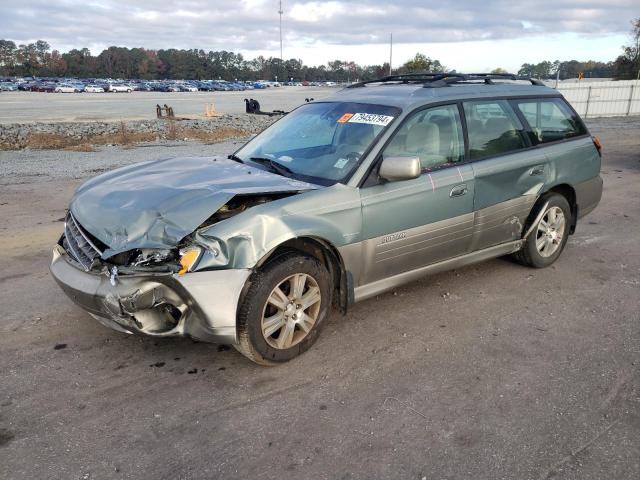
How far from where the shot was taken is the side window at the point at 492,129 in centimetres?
453

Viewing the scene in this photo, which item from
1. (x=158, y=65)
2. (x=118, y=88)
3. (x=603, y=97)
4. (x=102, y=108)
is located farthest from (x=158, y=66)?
(x=603, y=97)

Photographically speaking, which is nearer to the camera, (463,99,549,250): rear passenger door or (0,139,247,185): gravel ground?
(463,99,549,250): rear passenger door

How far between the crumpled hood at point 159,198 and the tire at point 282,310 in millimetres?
506

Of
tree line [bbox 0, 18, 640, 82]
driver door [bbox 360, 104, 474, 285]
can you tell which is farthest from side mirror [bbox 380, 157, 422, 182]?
tree line [bbox 0, 18, 640, 82]

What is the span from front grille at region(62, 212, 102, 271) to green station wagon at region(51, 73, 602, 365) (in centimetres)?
1

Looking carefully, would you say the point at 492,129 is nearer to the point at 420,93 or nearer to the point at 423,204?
the point at 420,93

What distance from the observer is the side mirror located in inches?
144

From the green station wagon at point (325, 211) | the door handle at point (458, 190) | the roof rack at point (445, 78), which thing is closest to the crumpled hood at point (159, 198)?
the green station wagon at point (325, 211)

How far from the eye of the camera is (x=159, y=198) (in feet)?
11.3

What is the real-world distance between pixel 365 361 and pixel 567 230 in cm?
301

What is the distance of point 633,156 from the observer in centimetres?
1343

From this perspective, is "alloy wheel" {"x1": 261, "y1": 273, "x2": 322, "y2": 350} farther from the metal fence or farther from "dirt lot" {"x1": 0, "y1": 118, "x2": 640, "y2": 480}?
the metal fence

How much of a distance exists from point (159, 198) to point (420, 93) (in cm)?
228

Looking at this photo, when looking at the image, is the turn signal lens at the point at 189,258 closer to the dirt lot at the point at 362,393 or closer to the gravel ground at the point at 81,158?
the dirt lot at the point at 362,393
